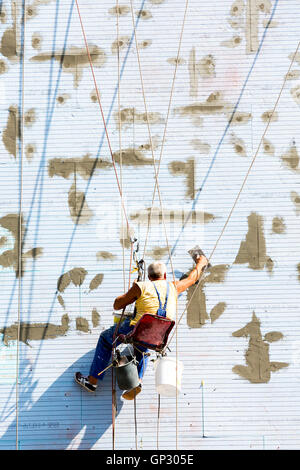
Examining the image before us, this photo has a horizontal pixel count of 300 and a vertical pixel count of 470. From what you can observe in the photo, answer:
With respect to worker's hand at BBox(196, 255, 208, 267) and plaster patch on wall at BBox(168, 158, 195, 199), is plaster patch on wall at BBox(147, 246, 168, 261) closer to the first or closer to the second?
worker's hand at BBox(196, 255, 208, 267)

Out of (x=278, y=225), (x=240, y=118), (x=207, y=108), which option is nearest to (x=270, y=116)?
(x=240, y=118)

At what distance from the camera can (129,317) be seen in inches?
244

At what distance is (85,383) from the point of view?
646 cm

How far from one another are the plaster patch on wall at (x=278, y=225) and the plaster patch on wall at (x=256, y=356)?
114cm

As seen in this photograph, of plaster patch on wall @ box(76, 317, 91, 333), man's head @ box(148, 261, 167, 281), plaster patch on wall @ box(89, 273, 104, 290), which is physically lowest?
plaster patch on wall @ box(76, 317, 91, 333)

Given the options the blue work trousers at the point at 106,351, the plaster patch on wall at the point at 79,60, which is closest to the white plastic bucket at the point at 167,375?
the blue work trousers at the point at 106,351

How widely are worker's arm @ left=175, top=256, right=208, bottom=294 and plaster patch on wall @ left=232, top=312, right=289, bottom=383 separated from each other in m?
0.92

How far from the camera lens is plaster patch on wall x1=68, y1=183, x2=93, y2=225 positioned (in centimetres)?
681

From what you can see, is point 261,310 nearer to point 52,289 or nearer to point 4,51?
point 52,289

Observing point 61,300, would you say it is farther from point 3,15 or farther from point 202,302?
point 3,15

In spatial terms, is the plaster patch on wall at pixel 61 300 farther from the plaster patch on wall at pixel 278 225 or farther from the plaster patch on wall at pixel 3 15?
the plaster patch on wall at pixel 3 15

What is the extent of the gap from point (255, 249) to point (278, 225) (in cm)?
44

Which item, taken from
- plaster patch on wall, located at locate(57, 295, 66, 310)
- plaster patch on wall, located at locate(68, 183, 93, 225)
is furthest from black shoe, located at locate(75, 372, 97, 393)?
plaster patch on wall, located at locate(68, 183, 93, 225)
